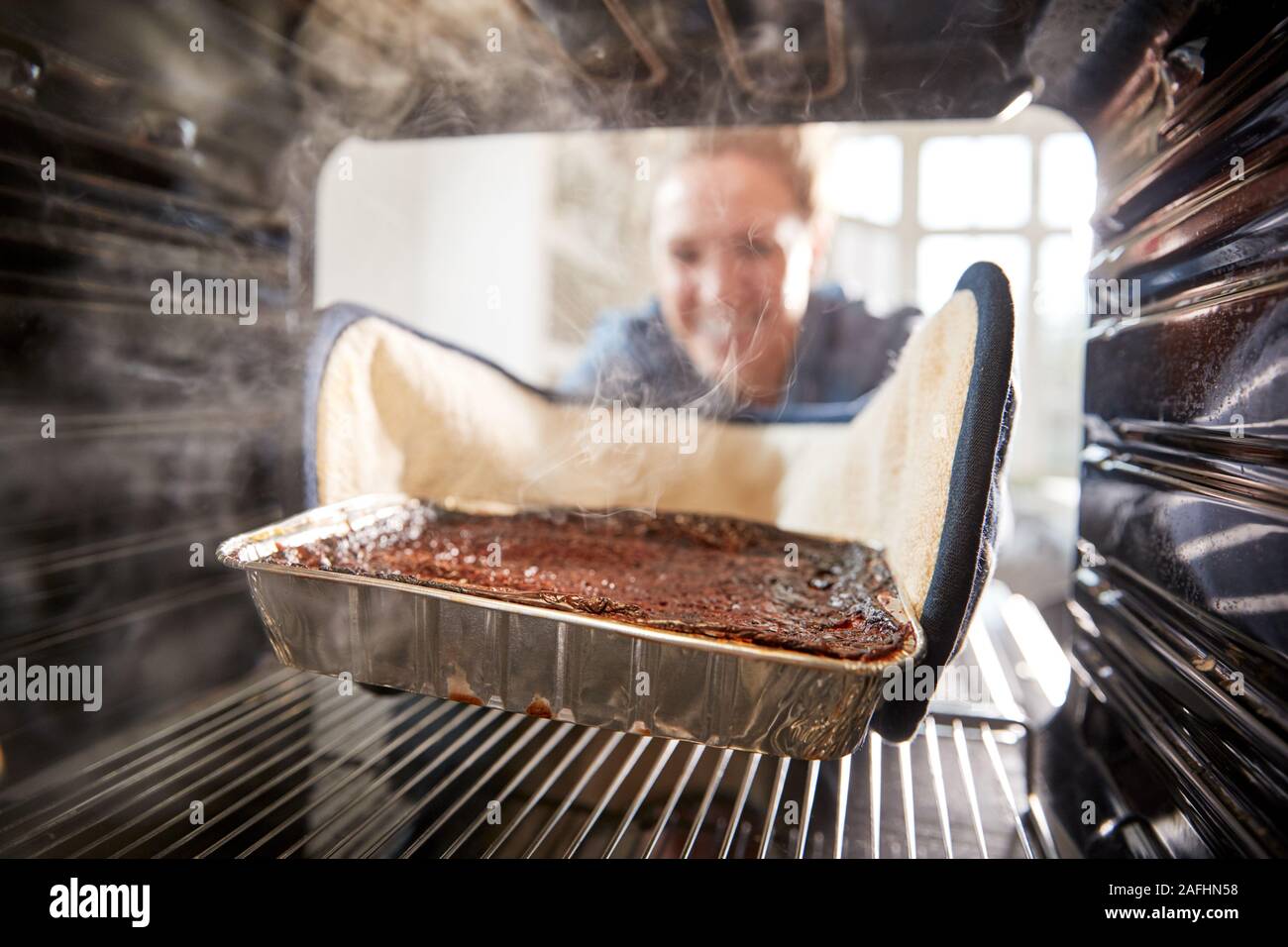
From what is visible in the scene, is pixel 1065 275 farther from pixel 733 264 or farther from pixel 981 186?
pixel 733 264

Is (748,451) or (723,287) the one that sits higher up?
(723,287)

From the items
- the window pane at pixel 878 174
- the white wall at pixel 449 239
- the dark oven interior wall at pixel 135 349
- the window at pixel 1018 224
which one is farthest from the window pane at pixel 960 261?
the white wall at pixel 449 239

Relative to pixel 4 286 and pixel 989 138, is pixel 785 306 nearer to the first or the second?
pixel 989 138

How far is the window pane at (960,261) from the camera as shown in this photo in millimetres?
810

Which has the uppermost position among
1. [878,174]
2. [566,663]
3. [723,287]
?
[878,174]

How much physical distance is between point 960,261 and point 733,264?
0.89m

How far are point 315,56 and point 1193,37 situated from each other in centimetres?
115

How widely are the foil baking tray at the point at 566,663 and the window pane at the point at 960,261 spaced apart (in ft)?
1.35

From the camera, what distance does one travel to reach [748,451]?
1.42m

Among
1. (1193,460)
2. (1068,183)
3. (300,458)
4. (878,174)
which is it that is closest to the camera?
(1193,460)

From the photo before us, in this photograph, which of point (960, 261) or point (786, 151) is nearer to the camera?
point (960, 261)

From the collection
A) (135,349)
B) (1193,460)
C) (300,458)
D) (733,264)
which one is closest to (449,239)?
(733,264)

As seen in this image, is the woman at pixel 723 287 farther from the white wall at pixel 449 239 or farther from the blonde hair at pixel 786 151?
the white wall at pixel 449 239

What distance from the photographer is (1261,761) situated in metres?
0.61
